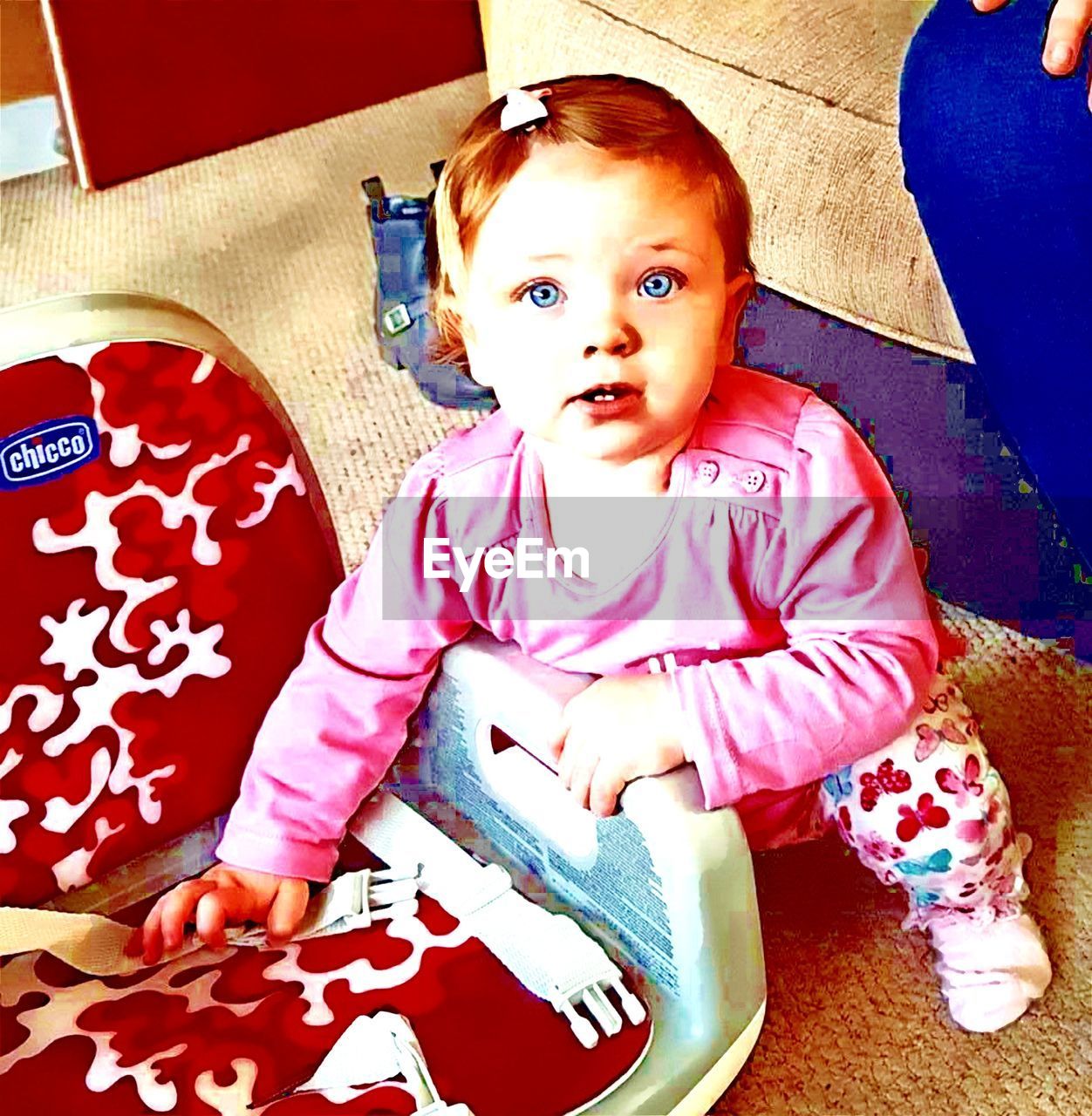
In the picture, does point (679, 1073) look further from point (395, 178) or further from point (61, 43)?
point (61, 43)

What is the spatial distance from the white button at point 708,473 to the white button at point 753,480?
0.5 inches

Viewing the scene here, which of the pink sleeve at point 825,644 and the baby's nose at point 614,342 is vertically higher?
the baby's nose at point 614,342

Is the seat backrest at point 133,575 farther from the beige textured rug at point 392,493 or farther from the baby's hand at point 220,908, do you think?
the beige textured rug at point 392,493

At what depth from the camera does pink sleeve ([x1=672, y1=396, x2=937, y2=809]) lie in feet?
2.17

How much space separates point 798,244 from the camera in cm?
97

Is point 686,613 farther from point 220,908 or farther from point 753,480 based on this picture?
point 220,908

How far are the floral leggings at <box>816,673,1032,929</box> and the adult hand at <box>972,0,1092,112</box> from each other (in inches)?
13.1

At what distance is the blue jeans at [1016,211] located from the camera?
2.23ft

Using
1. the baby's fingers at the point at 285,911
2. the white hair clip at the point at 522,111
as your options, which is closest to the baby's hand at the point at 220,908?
the baby's fingers at the point at 285,911

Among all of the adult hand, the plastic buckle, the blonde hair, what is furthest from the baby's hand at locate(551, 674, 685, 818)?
the plastic buckle

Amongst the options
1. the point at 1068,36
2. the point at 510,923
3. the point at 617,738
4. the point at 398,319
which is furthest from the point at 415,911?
the point at 398,319

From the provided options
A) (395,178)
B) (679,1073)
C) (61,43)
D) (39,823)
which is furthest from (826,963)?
(61,43)

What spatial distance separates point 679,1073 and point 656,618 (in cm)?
23

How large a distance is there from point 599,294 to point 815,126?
0.39m
